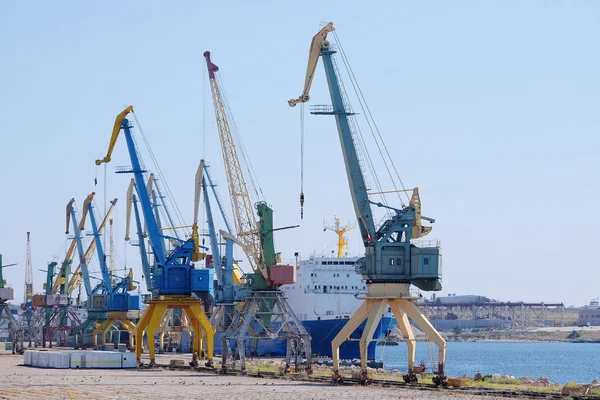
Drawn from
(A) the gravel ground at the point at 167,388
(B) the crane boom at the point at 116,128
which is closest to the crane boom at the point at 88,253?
(B) the crane boom at the point at 116,128

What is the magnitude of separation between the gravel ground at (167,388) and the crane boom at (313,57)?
613 inches

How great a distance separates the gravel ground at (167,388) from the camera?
4275cm

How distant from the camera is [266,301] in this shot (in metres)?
63.7

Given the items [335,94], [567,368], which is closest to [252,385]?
[335,94]

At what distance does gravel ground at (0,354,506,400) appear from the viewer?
42.8m

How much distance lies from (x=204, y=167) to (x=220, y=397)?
154 feet

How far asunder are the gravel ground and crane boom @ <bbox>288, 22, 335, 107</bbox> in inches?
613

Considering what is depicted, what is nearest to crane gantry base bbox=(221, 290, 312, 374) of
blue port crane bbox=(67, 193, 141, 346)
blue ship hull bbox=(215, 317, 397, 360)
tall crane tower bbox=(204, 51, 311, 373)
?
tall crane tower bbox=(204, 51, 311, 373)

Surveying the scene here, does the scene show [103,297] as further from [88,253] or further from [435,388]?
[435,388]

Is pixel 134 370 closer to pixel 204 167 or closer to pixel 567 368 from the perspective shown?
pixel 204 167

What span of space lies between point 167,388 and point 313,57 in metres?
19.1

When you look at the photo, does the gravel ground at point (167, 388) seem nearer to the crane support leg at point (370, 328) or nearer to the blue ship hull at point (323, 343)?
the crane support leg at point (370, 328)

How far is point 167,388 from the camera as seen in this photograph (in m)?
48.0

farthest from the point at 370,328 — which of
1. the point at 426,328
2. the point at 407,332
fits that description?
the point at 426,328
